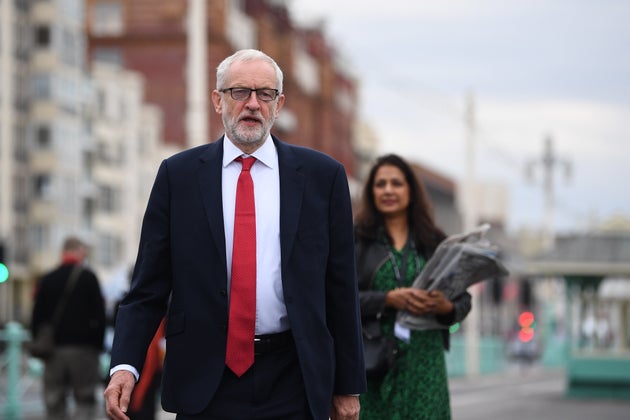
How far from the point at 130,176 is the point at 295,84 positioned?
17140mm

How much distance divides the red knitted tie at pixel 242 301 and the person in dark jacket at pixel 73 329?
9.11m

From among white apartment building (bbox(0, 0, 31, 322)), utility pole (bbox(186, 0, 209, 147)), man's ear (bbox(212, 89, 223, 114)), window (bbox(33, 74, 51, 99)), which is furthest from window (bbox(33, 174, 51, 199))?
man's ear (bbox(212, 89, 223, 114))

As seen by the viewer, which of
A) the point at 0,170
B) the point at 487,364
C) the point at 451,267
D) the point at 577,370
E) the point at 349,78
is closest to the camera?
the point at 451,267

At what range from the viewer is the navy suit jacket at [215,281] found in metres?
5.32

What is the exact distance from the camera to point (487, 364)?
49906 millimetres

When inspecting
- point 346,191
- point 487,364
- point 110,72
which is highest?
point 110,72

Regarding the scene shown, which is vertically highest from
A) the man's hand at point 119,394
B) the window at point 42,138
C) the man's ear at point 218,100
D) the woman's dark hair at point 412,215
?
the window at point 42,138

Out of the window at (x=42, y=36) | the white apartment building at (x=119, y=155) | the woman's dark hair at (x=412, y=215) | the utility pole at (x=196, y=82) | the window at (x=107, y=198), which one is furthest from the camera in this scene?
the window at (x=107, y=198)

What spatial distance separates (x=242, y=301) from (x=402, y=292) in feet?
9.13

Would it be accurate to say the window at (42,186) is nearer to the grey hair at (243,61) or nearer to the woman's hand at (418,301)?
the woman's hand at (418,301)

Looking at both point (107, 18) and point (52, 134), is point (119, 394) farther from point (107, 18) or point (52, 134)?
point (107, 18)

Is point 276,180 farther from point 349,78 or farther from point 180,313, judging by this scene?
point 349,78

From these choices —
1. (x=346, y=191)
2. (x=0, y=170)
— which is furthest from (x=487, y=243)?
(x=0, y=170)

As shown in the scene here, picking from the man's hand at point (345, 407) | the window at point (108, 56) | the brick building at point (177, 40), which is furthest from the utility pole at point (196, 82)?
the window at point (108, 56)
